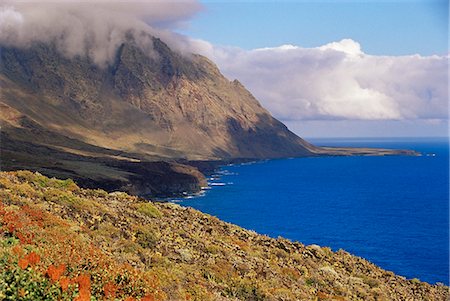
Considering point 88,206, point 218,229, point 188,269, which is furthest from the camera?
point 218,229

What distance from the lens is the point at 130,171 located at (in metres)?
171

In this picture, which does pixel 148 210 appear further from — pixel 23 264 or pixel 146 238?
pixel 23 264

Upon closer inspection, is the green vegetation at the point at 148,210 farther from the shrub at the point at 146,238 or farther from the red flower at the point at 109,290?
the red flower at the point at 109,290

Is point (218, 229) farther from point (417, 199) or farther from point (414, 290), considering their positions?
point (417, 199)

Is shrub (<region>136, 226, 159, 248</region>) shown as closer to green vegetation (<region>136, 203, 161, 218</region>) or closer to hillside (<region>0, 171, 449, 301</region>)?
hillside (<region>0, 171, 449, 301</region>)

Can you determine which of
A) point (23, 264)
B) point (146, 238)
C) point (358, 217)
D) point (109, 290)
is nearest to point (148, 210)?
point (146, 238)

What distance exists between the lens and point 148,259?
70.5 ft

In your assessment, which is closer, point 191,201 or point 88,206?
point 88,206

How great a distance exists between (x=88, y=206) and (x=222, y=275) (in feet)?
36.7

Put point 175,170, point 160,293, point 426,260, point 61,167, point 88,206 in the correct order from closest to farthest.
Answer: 1. point 160,293
2. point 88,206
3. point 426,260
4. point 61,167
5. point 175,170

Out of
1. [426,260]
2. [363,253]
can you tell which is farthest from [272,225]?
[426,260]

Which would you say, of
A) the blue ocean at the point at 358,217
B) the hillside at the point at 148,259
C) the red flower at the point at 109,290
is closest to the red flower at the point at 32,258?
the hillside at the point at 148,259

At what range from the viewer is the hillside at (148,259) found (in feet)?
46.9

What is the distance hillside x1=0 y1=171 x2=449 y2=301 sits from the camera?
14.3 m
